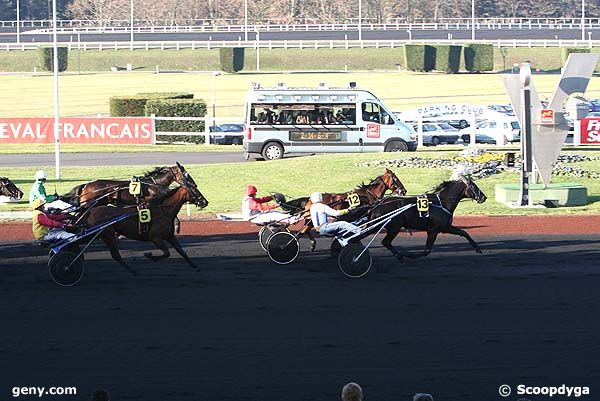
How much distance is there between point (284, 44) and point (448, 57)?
12.2 metres

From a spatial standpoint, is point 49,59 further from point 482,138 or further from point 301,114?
point 301,114

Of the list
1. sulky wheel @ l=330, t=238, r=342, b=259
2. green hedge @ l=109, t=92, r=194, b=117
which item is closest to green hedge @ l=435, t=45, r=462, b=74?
green hedge @ l=109, t=92, r=194, b=117

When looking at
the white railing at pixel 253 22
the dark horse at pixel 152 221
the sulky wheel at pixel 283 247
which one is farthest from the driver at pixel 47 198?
the white railing at pixel 253 22

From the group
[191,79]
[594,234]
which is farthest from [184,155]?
[191,79]

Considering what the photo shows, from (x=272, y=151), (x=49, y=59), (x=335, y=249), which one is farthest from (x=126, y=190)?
(x=49, y=59)

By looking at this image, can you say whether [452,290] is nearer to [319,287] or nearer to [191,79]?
[319,287]

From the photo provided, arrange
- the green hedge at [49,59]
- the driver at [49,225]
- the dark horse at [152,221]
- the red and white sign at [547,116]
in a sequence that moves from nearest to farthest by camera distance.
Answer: the driver at [49,225] → the dark horse at [152,221] → the red and white sign at [547,116] → the green hedge at [49,59]

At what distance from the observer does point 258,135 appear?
112 feet

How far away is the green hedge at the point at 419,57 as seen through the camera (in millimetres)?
74625

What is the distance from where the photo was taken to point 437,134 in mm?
40000

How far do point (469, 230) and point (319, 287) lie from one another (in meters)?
6.55

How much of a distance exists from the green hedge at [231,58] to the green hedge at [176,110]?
3168 cm

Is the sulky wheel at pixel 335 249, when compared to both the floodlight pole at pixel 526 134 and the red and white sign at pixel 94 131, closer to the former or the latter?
the floodlight pole at pixel 526 134

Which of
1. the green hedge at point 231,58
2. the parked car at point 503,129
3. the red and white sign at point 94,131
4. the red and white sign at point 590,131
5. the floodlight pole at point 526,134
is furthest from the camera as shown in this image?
the green hedge at point 231,58
